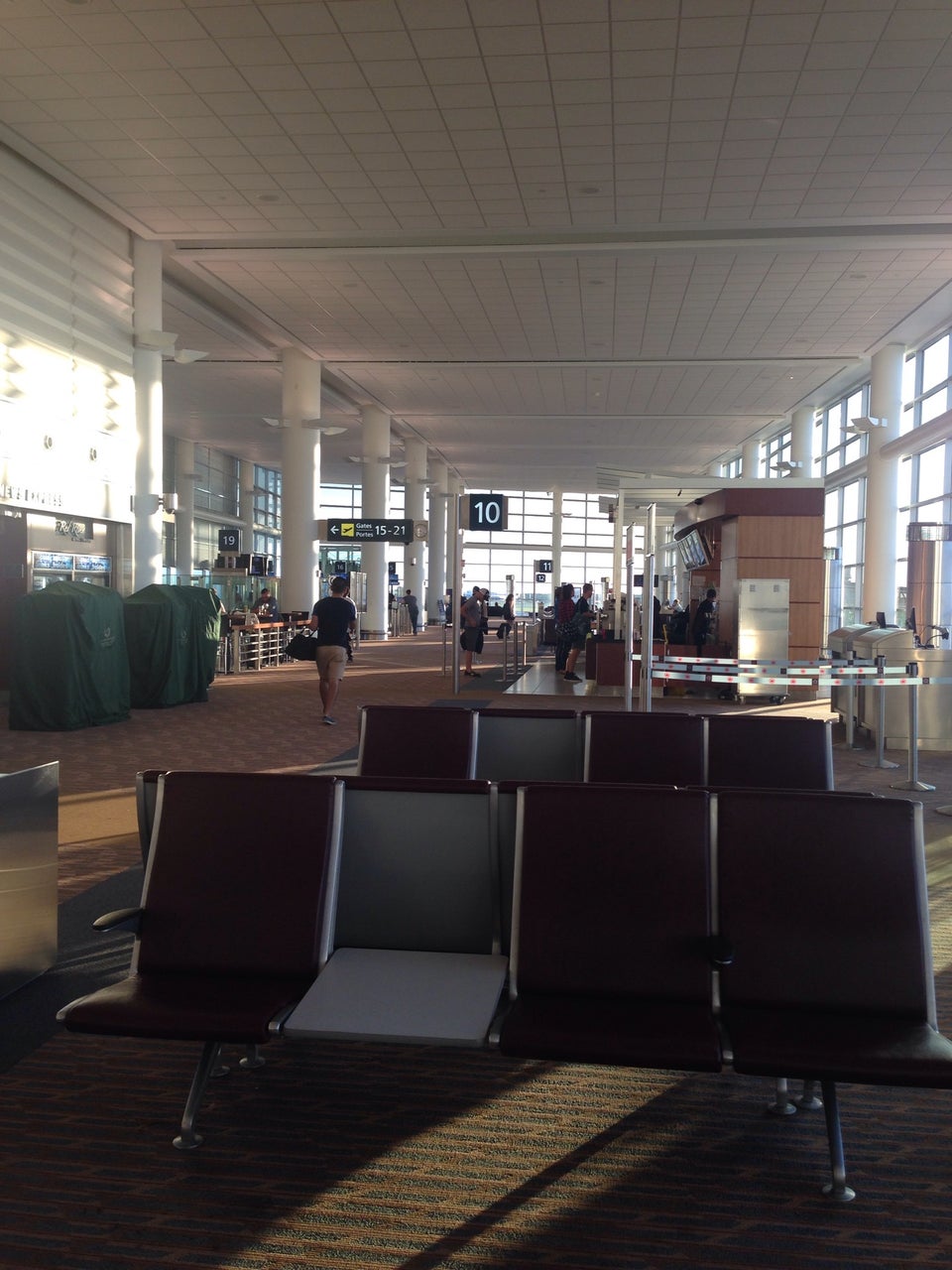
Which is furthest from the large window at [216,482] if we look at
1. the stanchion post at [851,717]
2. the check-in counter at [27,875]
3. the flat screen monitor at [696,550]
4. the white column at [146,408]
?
the check-in counter at [27,875]

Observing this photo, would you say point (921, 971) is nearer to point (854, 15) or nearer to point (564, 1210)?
point (564, 1210)

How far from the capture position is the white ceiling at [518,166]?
32.5ft

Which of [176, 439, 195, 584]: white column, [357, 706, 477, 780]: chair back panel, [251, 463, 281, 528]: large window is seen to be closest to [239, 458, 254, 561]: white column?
[251, 463, 281, 528]: large window

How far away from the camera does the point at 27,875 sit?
397 centimetres

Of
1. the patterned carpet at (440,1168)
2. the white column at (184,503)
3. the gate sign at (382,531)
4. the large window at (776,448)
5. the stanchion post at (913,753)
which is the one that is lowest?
the patterned carpet at (440,1168)

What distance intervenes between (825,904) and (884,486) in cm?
2124

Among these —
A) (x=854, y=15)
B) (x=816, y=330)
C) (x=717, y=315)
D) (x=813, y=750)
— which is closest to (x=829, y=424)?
(x=816, y=330)

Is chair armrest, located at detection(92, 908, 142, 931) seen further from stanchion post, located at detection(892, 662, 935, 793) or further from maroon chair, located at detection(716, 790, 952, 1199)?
stanchion post, located at detection(892, 662, 935, 793)

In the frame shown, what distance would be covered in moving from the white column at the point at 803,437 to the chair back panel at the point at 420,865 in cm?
2738

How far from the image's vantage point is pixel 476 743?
4965 millimetres

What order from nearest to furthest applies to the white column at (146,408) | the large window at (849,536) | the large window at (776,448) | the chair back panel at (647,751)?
the chair back panel at (647,751), the white column at (146,408), the large window at (849,536), the large window at (776,448)

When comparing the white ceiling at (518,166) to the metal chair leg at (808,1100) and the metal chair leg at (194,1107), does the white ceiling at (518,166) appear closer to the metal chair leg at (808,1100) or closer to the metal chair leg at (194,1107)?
the metal chair leg at (808,1100)

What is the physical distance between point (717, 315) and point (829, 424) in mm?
10623

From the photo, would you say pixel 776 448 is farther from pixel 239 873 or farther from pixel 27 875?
pixel 239 873
